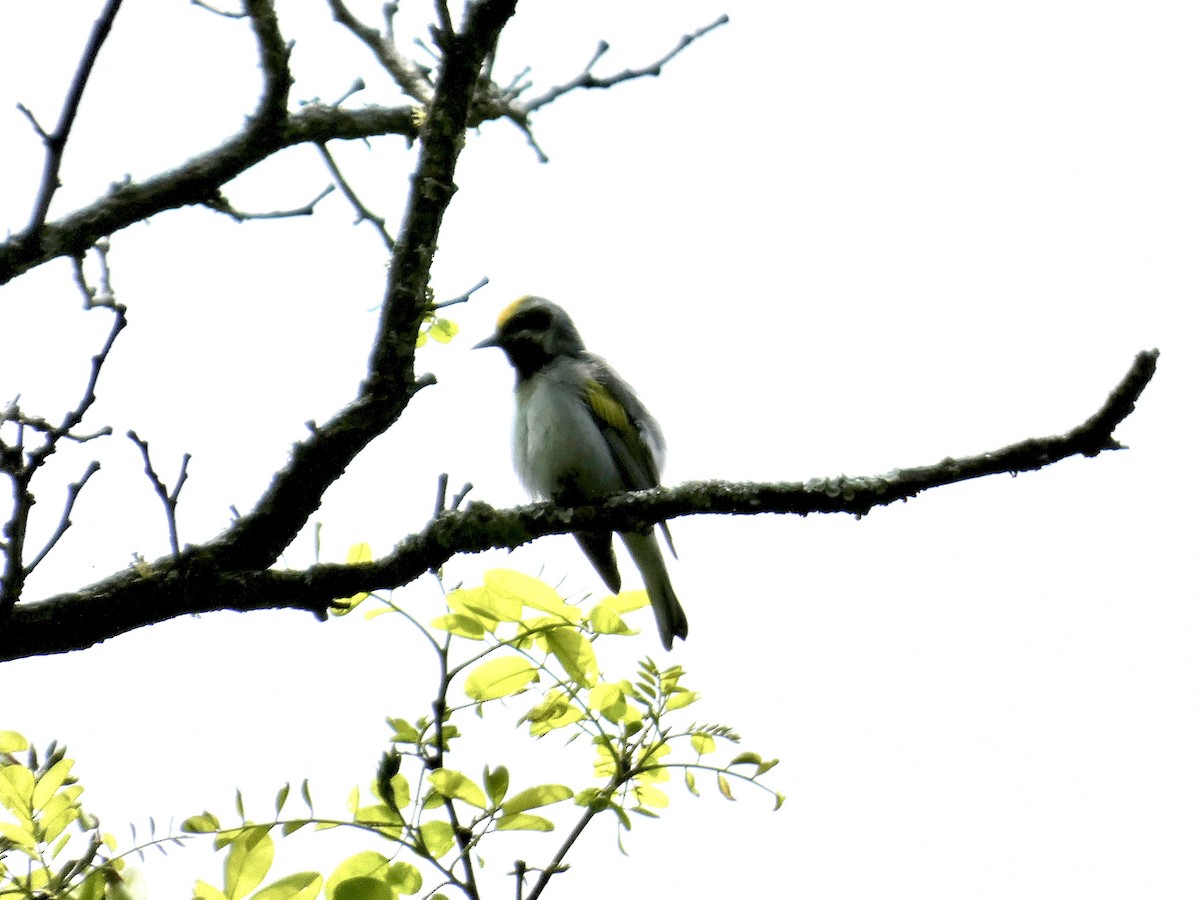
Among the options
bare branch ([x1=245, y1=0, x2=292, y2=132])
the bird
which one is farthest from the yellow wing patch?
bare branch ([x1=245, y1=0, x2=292, y2=132])

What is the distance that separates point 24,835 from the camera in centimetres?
277

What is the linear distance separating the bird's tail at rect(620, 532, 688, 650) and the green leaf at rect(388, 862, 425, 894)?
158 inches

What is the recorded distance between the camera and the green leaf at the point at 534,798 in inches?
108

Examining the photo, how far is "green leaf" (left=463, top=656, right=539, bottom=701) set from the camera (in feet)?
9.89

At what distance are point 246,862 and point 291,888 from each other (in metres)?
0.14

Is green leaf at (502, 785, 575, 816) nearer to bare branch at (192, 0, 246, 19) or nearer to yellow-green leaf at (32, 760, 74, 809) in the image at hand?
yellow-green leaf at (32, 760, 74, 809)

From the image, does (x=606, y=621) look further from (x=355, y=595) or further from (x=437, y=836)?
(x=355, y=595)

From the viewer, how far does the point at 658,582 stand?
671cm

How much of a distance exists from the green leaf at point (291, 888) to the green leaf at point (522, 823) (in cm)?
43

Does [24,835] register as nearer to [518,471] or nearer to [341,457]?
[341,457]

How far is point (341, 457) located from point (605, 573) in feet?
10.4

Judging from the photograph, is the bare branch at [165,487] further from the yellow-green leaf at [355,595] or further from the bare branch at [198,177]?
the bare branch at [198,177]

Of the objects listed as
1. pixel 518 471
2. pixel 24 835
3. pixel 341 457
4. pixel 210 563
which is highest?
pixel 518 471

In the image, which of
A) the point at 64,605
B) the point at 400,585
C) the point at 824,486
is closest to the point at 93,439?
the point at 64,605
